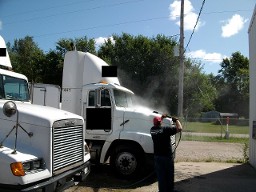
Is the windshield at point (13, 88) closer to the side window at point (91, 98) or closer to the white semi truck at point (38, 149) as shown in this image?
the white semi truck at point (38, 149)

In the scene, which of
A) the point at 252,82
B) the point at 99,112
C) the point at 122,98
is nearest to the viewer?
the point at 99,112

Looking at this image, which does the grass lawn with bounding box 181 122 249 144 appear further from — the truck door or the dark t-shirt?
the dark t-shirt

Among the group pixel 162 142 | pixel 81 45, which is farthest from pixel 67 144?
pixel 81 45

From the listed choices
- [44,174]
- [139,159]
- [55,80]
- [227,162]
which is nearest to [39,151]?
[44,174]

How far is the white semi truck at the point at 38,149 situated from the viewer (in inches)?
217

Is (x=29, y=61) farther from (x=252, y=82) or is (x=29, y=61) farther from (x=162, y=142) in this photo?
(x=162, y=142)

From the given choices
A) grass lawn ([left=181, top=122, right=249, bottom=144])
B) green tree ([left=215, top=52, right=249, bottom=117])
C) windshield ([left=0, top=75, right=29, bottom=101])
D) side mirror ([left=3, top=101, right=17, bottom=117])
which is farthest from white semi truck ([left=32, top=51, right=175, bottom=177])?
green tree ([left=215, top=52, right=249, bottom=117])

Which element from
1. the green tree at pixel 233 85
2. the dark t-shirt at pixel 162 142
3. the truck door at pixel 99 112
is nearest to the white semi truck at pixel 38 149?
the dark t-shirt at pixel 162 142

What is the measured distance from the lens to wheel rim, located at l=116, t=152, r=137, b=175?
10102 mm

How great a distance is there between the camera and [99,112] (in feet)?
34.8

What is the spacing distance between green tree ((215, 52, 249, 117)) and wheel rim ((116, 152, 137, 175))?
60.8 metres

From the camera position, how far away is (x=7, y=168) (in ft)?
18.0

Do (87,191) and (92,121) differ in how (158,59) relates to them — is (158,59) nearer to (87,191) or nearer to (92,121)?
(92,121)

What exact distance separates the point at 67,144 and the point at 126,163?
12.3 ft
